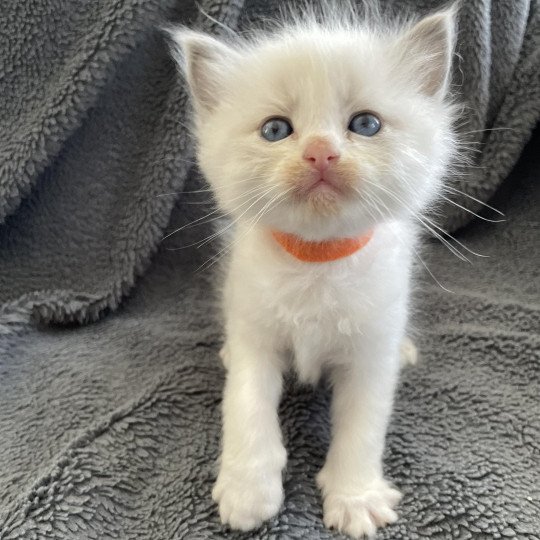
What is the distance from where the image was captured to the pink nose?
80 cm

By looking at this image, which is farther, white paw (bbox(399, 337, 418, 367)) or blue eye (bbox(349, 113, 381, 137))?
white paw (bbox(399, 337, 418, 367))

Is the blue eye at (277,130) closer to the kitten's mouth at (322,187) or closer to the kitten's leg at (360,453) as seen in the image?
the kitten's mouth at (322,187)

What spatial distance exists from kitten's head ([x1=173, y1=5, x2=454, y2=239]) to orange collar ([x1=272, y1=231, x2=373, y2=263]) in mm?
63

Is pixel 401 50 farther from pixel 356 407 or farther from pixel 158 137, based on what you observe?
pixel 158 137

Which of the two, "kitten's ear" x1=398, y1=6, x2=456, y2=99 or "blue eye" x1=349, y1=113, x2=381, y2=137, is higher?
"kitten's ear" x1=398, y1=6, x2=456, y2=99

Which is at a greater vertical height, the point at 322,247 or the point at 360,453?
the point at 322,247

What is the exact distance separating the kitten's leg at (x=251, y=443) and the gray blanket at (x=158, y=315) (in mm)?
34

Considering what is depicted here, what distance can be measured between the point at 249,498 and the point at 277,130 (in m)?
0.50

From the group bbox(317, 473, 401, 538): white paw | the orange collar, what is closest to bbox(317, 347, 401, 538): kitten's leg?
bbox(317, 473, 401, 538): white paw

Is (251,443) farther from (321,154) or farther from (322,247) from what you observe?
(321,154)

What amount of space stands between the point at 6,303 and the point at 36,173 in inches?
11.1

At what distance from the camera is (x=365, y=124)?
2.82ft

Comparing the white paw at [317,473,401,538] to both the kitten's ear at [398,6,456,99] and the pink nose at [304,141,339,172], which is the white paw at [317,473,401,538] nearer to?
the pink nose at [304,141,339,172]

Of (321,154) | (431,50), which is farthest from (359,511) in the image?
(431,50)
